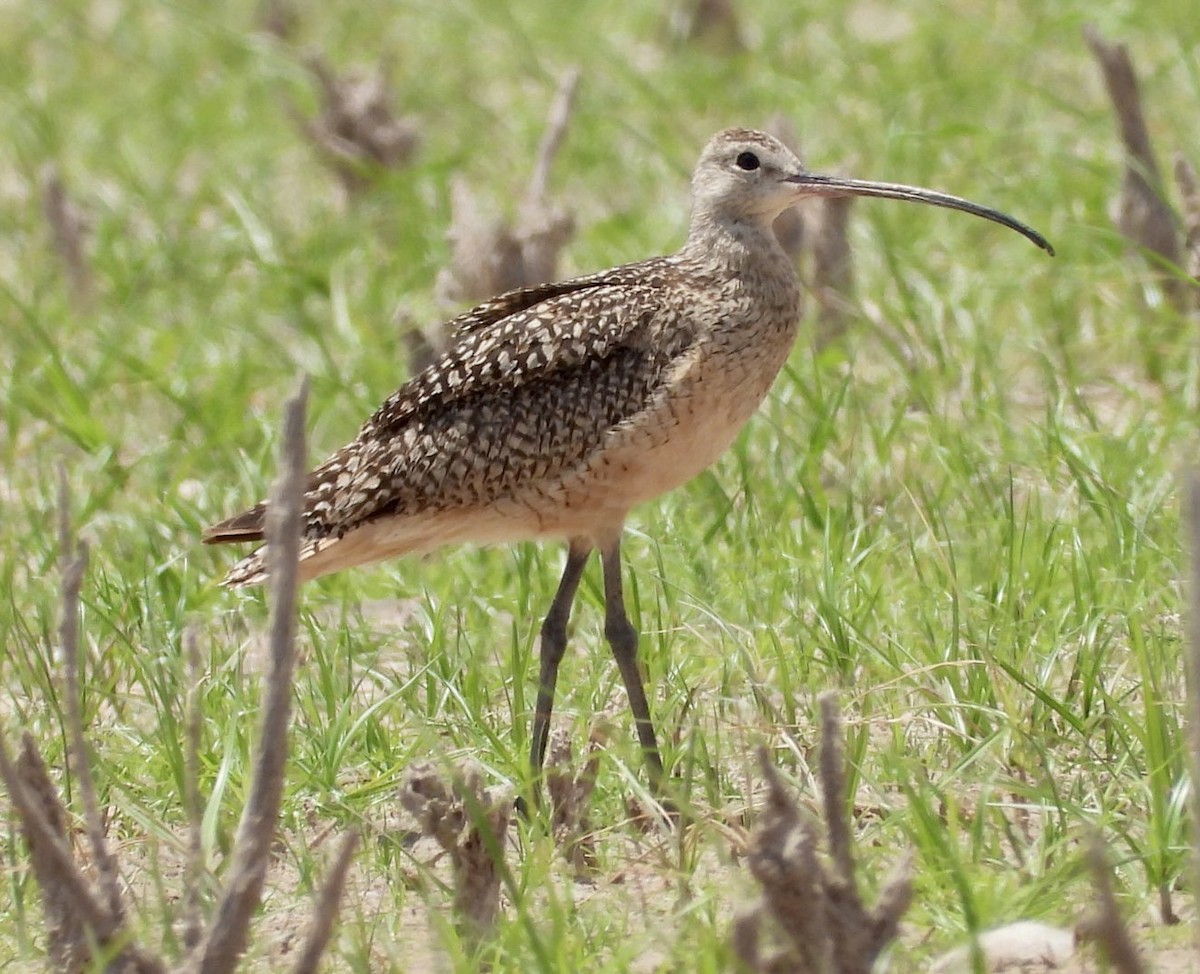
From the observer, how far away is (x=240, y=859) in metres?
3.06

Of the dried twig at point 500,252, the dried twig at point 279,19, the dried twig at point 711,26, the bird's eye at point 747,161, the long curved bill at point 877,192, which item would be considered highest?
the dried twig at point 279,19

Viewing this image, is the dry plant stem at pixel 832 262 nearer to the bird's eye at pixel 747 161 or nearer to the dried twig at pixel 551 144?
the dried twig at pixel 551 144

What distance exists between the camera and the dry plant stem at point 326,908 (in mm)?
2885

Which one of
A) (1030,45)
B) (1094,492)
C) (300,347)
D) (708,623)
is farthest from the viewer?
(1030,45)

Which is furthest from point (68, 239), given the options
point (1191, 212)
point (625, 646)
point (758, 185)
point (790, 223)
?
point (1191, 212)

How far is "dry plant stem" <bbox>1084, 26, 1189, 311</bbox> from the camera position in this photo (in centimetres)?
650

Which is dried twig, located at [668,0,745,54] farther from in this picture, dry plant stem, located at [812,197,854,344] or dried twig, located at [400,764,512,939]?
dried twig, located at [400,764,512,939]

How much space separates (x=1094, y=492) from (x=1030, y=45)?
10.9ft

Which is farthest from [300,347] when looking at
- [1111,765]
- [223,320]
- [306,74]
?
[1111,765]

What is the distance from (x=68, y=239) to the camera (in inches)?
309

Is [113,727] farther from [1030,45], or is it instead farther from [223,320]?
[1030,45]

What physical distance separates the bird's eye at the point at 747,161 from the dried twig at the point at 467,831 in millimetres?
1962

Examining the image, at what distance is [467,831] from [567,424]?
4.06 ft

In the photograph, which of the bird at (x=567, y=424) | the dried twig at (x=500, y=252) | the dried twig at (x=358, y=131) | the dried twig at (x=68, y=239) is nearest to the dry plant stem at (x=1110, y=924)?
the bird at (x=567, y=424)
